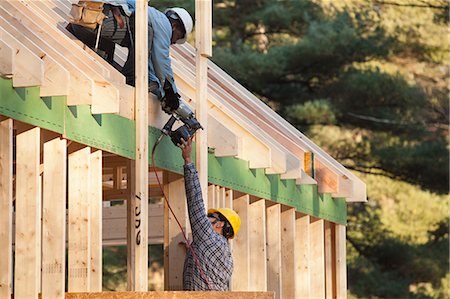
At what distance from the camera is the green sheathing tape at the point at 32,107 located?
8.46 m

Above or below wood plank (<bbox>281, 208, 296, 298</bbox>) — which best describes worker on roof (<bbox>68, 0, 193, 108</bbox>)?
above

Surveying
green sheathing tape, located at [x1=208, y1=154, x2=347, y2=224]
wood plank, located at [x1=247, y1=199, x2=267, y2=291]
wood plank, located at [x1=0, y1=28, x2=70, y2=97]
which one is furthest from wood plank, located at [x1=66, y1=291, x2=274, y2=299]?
wood plank, located at [x1=247, y1=199, x2=267, y2=291]

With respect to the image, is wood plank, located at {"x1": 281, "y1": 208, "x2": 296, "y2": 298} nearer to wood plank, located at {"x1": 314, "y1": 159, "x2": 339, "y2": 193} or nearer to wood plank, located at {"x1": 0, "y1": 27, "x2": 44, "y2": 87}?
wood plank, located at {"x1": 314, "y1": 159, "x2": 339, "y2": 193}

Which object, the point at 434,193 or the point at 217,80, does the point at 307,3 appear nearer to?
the point at 434,193

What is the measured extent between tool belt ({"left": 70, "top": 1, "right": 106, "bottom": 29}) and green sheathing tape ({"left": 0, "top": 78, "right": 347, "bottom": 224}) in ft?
2.50

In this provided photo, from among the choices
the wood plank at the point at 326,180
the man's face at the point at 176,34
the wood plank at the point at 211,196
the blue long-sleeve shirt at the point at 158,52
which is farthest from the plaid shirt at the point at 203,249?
the wood plank at the point at 326,180

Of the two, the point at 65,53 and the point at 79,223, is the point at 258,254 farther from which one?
the point at 65,53

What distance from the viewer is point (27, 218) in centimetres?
873

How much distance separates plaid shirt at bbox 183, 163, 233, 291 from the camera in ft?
33.1

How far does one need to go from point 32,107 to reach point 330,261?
6.52m

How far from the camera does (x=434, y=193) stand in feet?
84.0

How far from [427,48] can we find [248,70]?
150 inches

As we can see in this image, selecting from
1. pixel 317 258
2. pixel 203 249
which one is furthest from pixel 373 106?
pixel 203 249

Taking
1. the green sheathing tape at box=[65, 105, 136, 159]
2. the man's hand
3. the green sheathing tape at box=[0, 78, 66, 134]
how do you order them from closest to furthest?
the green sheathing tape at box=[0, 78, 66, 134], the green sheathing tape at box=[65, 105, 136, 159], the man's hand
